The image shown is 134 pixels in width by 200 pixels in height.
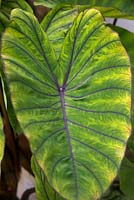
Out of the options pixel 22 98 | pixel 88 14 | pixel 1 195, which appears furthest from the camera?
pixel 1 195

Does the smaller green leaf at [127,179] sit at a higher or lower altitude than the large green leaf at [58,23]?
lower

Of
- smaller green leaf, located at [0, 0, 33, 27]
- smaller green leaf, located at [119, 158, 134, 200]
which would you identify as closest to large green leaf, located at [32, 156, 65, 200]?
smaller green leaf, located at [119, 158, 134, 200]

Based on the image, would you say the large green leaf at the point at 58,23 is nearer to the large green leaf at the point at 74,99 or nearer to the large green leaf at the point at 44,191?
the large green leaf at the point at 74,99

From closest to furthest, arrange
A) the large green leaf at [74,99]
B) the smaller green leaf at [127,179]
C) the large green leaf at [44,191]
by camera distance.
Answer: the large green leaf at [74,99] < the large green leaf at [44,191] < the smaller green leaf at [127,179]

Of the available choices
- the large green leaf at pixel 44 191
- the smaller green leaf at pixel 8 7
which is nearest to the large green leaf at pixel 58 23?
the smaller green leaf at pixel 8 7

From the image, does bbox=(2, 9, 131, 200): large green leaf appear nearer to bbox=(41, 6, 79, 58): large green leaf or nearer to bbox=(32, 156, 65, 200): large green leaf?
bbox=(41, 6, 79, 58): large green leaf

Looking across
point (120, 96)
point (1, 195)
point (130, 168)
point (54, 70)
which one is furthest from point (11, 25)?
point (1, 195)

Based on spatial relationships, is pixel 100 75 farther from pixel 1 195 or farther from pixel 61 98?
pixel 1 195
